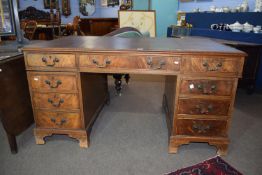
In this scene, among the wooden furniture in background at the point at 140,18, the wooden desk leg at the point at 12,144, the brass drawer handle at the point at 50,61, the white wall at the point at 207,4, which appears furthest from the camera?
the wooden furniture in background at the point at 140,18

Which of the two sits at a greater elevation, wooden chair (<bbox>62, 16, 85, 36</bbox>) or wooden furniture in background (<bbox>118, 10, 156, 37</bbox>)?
wooden furniture in background (<bbox>118, 10, 156, 37</bbox>)

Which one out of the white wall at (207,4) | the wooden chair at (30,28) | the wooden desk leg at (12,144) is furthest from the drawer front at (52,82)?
the wooden chair at (30,28)

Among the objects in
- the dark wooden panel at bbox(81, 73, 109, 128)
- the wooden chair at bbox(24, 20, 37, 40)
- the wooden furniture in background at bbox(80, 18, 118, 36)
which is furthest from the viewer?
the wooden furniture in background at bbox(80, 18, 118, 36)

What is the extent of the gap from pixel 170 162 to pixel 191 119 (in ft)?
1.27

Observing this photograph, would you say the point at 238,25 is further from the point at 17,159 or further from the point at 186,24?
the point at 17,159

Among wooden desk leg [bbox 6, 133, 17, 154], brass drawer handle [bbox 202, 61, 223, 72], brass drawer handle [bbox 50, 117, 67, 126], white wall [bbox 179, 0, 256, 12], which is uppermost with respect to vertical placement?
white wall [bbox 179, 0, 256, 12]

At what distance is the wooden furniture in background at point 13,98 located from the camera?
1.60 meters

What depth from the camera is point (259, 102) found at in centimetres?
292

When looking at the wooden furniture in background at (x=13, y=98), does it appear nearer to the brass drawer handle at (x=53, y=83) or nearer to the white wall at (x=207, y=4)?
the brass drawer handle at (x=53, y=83)

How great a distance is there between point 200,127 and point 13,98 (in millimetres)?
1548

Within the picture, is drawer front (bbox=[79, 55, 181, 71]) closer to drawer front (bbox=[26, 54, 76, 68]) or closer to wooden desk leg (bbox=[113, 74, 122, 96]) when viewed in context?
drawer front (bbox=[26, 54, 76, 68])

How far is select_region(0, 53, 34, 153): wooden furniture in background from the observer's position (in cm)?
160

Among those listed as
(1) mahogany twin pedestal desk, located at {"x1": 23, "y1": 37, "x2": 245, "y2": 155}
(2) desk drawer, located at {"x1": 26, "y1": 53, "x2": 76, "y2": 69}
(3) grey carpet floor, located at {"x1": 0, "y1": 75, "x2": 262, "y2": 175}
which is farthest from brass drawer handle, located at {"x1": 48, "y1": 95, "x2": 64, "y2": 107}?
(3) grey carpet floor, located at {"x1": 0, "y1": 75, "x2": 262, "y2": 175}

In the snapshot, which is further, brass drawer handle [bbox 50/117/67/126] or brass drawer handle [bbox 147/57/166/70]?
brass drawer handle [bbox 50/117/67/126]
